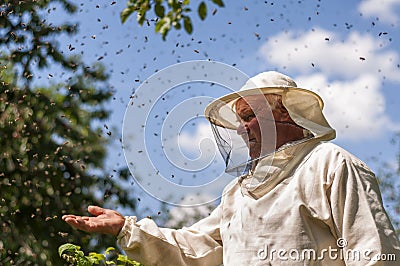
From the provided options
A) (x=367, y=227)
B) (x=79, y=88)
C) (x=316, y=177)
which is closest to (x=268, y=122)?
(x=316, y=177)

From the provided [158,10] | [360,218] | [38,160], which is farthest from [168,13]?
[38,160]

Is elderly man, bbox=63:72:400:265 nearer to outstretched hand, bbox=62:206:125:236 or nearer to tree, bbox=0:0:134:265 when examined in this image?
outstretched hand, bbox=62:206:125:236

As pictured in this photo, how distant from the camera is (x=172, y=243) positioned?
2.73 meters

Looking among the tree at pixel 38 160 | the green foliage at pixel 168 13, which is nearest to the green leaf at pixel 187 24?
the green foliage at pixel 168 13

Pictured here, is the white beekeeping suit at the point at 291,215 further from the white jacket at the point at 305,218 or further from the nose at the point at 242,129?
the nose at the point at 242,129

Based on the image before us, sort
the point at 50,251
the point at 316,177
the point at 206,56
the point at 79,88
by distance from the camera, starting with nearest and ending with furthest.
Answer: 1. the point at 316,177
2. the point at 206,56
3. the point at 50,251
4. the point at 79,88

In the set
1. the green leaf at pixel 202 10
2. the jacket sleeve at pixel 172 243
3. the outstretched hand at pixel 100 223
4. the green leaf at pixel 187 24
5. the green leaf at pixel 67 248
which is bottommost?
the green leaf at pixel 67 248

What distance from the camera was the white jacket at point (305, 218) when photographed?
222 cm

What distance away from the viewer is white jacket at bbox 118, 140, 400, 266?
2225 millimetres

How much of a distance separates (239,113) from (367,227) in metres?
0.79

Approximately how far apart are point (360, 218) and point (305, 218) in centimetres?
21

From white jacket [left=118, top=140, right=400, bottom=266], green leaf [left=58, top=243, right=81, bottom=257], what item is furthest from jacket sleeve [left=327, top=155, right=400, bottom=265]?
green leaf [left=58, top=243, right=81, bottom=257]

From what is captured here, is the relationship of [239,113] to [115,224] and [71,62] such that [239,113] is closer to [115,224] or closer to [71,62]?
[115,224]

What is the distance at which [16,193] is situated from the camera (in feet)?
27.9
